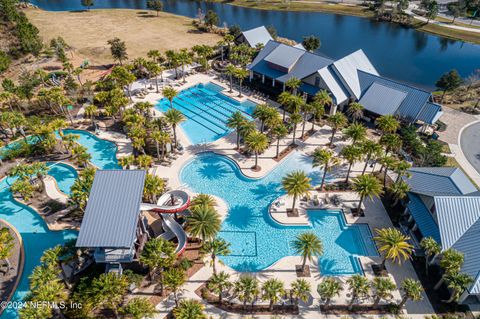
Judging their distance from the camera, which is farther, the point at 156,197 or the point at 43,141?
the point at 43,141

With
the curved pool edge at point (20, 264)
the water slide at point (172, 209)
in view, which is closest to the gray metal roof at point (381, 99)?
the water slide at point (172, 209)

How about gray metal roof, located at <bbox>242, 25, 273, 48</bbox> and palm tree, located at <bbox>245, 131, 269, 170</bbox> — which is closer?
palm tree, located at <bbox>245, 131, 269, 170</bbox>

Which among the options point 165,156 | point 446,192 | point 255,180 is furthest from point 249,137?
point 446,192

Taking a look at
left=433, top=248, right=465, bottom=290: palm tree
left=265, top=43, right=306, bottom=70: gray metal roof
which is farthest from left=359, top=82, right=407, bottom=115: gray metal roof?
left=433, top=248, right=465, bottom=290: palm tree

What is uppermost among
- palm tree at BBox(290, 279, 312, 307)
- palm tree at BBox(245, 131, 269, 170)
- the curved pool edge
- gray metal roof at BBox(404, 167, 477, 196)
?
palm tree at BBox(245, 131, 269, 170)

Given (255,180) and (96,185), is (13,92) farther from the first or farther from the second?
(255,180)

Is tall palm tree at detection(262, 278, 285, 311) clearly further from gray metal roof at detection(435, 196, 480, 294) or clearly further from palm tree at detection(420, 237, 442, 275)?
gray metal roof at detection(435, 196, 480, 294)
